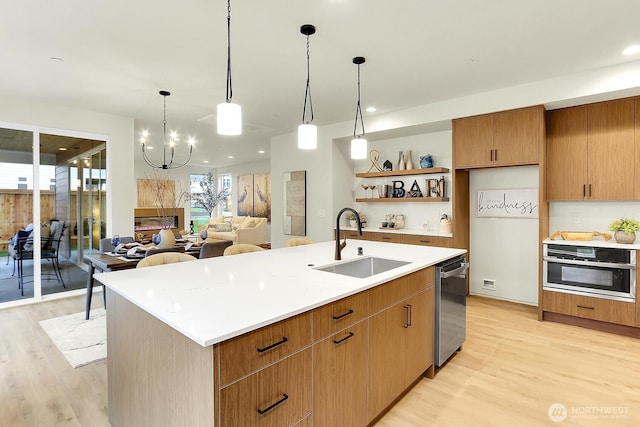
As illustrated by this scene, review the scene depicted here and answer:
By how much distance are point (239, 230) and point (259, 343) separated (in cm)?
727

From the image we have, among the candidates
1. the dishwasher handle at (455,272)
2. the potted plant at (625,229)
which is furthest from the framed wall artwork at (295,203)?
the potted plant at (625,229)

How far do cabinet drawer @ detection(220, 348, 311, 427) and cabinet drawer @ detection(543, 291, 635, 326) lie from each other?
341cm

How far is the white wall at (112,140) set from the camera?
180 inches

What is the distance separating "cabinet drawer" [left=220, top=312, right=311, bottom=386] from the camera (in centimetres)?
115

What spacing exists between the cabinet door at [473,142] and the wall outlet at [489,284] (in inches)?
63.6

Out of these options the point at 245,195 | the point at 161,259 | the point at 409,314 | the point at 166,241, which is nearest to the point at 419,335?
the point at 409,314

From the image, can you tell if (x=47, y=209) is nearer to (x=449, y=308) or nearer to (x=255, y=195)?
(x=449, y=308)

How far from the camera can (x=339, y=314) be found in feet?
5.29

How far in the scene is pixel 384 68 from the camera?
11.1ft

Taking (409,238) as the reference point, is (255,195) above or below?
above

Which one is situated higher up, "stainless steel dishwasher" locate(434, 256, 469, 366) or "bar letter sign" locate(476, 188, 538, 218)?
"bar letter sign" locate(476, 188, 538, 218)

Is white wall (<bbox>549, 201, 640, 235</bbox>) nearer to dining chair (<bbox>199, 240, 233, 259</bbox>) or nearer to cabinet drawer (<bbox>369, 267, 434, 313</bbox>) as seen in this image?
cabinet drawer (<bbox>369, 267, 434, 313</bbox>)

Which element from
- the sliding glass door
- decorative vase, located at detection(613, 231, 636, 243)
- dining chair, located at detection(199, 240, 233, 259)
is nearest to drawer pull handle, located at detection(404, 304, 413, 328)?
dining chair, located at detection(199, 240, 233, 259)

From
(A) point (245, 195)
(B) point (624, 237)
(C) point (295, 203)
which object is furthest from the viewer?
(A) point (245, 195)
